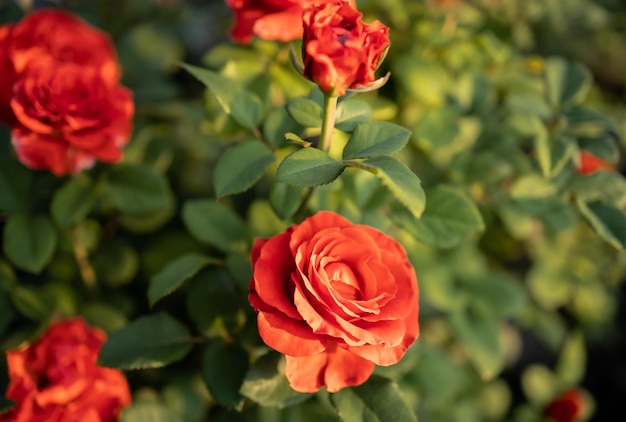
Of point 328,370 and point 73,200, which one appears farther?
point 73,200

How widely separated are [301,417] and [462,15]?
1145 millimetres

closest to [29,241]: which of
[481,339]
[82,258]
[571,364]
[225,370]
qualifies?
[82,258]

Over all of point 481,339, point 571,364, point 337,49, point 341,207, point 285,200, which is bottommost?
point 571,364

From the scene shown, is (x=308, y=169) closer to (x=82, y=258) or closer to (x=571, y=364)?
(x=82, y=258)

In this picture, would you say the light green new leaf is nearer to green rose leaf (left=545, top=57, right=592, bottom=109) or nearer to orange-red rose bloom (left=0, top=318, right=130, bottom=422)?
green rose leaf (left=545, top=57, right=592, bottom=109)

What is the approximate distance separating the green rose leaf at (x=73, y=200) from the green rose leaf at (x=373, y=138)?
22.7 inches

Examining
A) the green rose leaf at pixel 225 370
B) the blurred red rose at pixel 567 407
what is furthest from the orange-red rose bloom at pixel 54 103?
the blurred red rose at pixel 567 407

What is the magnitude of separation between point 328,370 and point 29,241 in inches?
25.4

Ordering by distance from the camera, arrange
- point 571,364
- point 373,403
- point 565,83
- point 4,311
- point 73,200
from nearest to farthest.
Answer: point 373,403
point 4,311
point 73,200
point 565,83
point 571,364

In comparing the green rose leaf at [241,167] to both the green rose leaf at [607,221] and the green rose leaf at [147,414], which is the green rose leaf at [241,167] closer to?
the green rose leaf at [147,414]

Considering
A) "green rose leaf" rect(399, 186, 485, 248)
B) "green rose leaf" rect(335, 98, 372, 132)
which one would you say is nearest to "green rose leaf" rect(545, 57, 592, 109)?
"green rose leaf" rect(399, 186, 485, 248)

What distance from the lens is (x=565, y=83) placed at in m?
1.18

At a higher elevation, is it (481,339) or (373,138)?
(373,138)

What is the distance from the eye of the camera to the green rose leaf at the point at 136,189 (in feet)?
3.58
